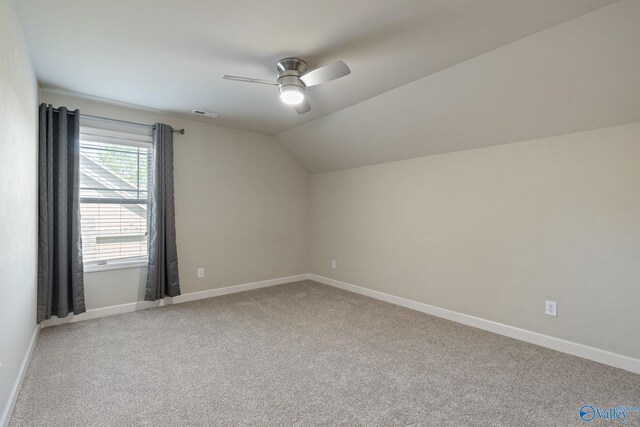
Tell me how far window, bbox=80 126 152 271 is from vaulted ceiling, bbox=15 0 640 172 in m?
0.53

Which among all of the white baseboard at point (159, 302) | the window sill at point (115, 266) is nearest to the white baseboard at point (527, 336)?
the white baseboard at point (159, 302)

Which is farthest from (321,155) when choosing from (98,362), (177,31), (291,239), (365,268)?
(98,362)

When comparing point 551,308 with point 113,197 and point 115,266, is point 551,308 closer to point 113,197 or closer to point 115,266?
point 115,266

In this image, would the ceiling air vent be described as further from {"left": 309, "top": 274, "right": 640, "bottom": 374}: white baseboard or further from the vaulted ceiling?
{"left": 309, "top": 274, "right": 640, "bottom": 374}: white baseboard

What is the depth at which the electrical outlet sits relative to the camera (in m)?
2.85

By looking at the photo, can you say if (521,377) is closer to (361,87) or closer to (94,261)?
(361,87)

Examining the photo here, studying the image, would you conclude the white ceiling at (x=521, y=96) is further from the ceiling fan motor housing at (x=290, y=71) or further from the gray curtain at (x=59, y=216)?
the gray curtain at (x=59, y=216)

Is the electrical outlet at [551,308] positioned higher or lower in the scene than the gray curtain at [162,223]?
lower

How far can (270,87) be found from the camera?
10.5ft

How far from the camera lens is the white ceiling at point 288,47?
197 cm

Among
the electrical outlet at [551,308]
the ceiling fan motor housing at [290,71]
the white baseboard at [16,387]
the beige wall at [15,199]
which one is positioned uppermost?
the ceiling fan motor housing at [290,71]

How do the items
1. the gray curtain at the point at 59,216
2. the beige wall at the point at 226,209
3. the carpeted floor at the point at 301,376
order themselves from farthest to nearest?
the beige wall at the point at 226,209 < the gray curtain at the point at 59,216 < the carpeted floor at the point at 301,376

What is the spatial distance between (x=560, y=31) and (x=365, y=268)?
3363 mm

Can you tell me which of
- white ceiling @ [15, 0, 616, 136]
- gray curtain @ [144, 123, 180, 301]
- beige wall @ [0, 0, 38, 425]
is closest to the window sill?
gray curtain @ [144, 123, 180, 301]
